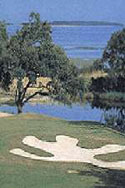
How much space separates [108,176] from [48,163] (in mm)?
2451

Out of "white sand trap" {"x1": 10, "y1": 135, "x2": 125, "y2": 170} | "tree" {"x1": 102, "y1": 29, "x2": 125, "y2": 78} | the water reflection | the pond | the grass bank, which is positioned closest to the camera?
"white sand trap" {"x1": 10, "y1": 135, "x2": 125, "y2": 170}

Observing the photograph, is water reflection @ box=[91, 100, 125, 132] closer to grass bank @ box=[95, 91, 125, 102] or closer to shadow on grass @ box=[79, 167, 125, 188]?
grass bank @ box=[95, 91, 125, 102]

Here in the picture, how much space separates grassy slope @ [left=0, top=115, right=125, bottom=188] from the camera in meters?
17.1

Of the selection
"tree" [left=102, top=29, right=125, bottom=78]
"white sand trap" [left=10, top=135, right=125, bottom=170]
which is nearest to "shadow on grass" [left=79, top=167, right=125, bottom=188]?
"white sand trap" [left=10, top=135, right=125, bottom=170]

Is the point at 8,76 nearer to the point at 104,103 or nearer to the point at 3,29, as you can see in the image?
the point at 3,29

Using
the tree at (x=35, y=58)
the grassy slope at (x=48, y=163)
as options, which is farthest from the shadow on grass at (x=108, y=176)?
the tree at (x=35, y=58)

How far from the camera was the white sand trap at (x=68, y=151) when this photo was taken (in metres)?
21.0

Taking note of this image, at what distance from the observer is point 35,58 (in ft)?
131

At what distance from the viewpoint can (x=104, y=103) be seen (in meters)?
57.6

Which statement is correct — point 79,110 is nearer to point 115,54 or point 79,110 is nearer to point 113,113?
point 113,113

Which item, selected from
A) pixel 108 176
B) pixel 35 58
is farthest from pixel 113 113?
pixel 108 176

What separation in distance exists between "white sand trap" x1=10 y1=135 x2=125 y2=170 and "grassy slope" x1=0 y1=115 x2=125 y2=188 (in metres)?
0.37

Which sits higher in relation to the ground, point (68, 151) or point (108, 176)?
point (68, 151)

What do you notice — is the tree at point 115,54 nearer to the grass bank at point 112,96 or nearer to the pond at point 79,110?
the pond at point 79,110
